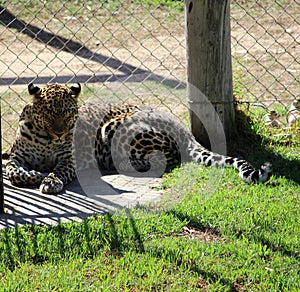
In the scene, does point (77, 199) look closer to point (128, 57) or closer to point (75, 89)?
point (75, 89)

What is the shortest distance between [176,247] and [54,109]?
222 cm

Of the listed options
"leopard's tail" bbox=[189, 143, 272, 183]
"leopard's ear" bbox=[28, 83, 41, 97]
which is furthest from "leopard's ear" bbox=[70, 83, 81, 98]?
"leopard's tail" bbox=[189, 143, 272, 183]

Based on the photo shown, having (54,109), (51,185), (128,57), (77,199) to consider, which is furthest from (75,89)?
(128,57)

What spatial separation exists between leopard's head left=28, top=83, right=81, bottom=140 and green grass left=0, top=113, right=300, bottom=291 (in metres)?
1.29

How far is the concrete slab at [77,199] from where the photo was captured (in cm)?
608

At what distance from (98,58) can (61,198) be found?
488cm

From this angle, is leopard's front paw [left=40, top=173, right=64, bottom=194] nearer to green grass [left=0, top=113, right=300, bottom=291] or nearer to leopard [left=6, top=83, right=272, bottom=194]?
leopard [left=6, top=83, right=272, bottom=194]

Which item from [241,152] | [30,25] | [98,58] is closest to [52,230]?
[241,152]

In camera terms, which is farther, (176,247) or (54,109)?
(54,109)

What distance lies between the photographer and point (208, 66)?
24.3 feet

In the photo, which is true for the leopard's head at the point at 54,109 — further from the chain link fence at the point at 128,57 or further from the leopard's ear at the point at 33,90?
the chain link fence at the point at 128,57

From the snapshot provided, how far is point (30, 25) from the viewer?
1245 cm

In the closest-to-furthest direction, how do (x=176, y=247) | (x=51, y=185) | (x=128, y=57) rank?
(x=176, y=247) → (x=51, y=185) → (x=128, y=57)

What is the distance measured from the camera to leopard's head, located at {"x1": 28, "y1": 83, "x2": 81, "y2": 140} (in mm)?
6965
